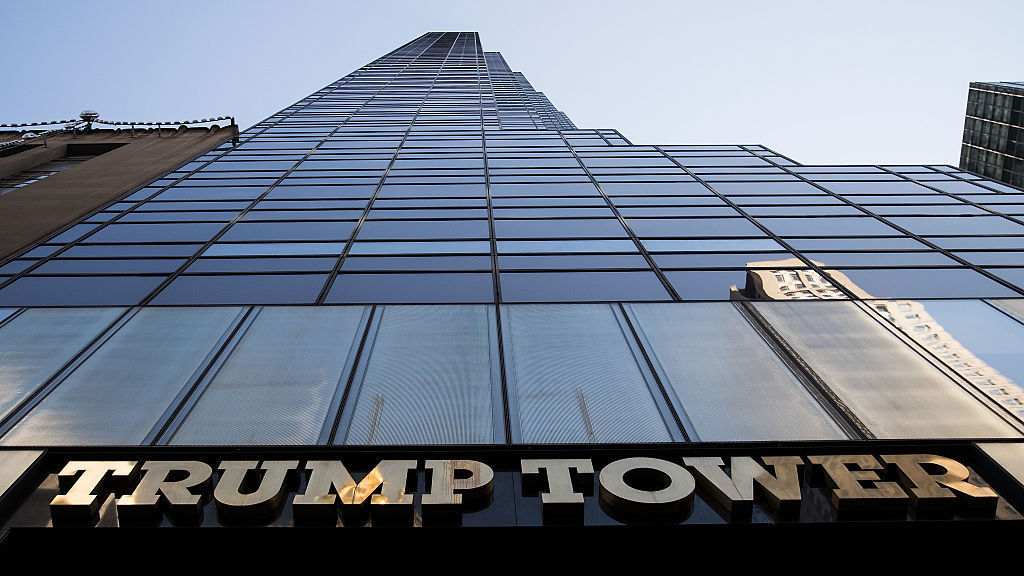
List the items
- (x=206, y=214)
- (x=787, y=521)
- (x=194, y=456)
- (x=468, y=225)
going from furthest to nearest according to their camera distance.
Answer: (x=206, y=214) → (x=468, y=225) → (x=194, y=456) → (x=787, y=521)

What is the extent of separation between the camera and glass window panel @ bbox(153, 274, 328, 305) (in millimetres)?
13930

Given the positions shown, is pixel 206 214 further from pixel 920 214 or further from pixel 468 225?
pixel 920 214

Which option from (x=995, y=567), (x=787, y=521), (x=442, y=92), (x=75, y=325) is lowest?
(x=995, y=567)

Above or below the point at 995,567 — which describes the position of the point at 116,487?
above

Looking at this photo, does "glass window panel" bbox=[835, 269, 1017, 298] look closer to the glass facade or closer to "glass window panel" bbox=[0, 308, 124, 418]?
the glass facade

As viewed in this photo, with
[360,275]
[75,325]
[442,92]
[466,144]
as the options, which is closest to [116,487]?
[75,325]

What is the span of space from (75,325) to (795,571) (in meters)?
11.9

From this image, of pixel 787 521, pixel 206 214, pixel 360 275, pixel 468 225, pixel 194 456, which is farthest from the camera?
pixel 206 214

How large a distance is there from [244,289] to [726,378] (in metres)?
9.36

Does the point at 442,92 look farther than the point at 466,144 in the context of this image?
Yes

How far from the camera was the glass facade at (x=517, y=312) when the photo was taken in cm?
988

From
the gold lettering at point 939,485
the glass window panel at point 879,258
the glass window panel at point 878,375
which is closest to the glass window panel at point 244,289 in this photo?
the glass window panel at point 878,375

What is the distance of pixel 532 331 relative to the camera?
40.6 ft

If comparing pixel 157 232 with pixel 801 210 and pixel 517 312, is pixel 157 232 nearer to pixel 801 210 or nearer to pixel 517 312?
pixel 517 312
